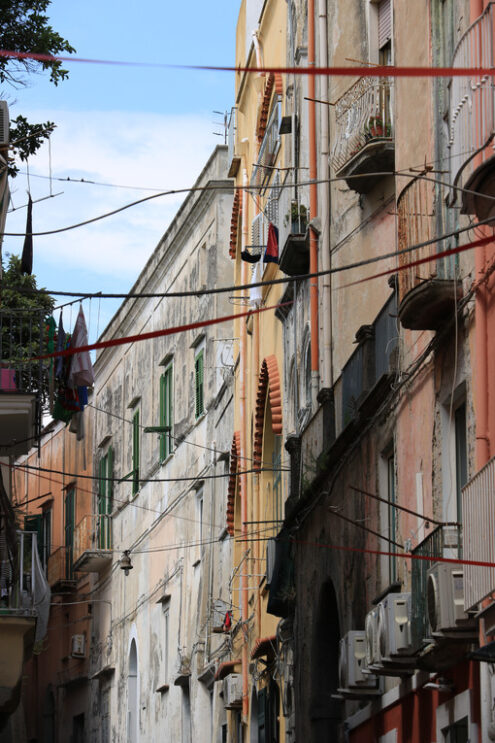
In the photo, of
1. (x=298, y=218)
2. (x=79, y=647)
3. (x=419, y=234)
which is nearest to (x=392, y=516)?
(x=419, y=234)

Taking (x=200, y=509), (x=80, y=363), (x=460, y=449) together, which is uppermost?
(x=80, y=363)

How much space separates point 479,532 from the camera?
9789mm

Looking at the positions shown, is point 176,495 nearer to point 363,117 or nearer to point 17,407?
point 17,407

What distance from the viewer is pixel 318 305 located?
61.8 feet

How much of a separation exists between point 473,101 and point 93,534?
2734 cm

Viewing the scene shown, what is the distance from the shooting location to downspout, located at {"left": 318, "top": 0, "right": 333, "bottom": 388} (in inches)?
724

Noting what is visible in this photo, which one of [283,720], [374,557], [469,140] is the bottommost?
[283,720]

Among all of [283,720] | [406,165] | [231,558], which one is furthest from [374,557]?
[231,558]

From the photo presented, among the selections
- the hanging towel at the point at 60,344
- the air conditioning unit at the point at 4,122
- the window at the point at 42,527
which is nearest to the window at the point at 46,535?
the window at the point at 42,527

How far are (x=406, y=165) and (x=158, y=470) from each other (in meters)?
18.7

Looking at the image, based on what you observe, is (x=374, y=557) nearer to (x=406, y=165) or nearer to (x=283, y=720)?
(x=406, y=165)

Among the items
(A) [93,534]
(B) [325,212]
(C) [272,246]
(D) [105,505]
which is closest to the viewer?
(B) [325,212]

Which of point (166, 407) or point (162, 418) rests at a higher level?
point (166, 407)

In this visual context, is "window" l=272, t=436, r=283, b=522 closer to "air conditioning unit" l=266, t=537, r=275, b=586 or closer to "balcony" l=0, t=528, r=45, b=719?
"air conditioning unit" l=266, t=537, r=275, b=586
